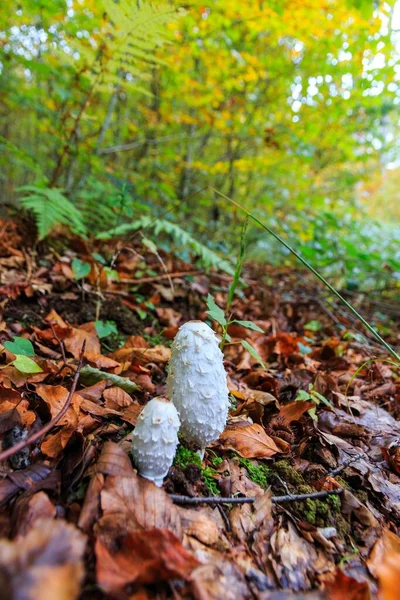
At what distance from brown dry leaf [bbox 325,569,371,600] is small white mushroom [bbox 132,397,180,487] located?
0.61 m

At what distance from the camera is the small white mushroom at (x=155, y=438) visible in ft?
4.01

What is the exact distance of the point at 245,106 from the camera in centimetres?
614

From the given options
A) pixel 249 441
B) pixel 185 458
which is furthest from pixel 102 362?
pixel 249 441

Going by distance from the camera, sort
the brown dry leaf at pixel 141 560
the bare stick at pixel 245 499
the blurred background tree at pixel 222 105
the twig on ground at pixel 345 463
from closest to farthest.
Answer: the brown dry leaf at pixel 141 560 → the bare stick at pixel 245 499 → the twig on ground at pixel 345 463 → the blurred background tree at pixel 222 105

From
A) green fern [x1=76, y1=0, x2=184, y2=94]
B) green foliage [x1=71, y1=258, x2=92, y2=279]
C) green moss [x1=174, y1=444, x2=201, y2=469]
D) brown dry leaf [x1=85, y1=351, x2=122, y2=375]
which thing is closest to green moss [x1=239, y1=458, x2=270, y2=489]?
green moss [x1=174, y1=444, x2=201, y2=469]

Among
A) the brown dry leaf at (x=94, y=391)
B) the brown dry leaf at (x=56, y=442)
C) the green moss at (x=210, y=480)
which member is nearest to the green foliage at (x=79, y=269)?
the brown dry leaf at (x=94, y=391)

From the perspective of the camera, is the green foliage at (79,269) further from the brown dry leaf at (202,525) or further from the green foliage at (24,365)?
the brown dry leaf at (202,525)

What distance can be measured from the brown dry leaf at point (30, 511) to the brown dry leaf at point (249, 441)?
0.80 metres

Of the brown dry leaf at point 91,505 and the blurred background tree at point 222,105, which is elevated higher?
the blurred background tree at point 222,105

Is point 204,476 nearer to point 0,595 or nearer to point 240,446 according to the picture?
point 240,446

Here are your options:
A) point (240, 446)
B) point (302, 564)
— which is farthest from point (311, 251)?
point (302, 564)

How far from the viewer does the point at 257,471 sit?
1.60m

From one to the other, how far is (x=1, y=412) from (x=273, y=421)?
1.29 metres

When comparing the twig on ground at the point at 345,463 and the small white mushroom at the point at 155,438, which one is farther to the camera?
the twig on ground at the point at 345,463
